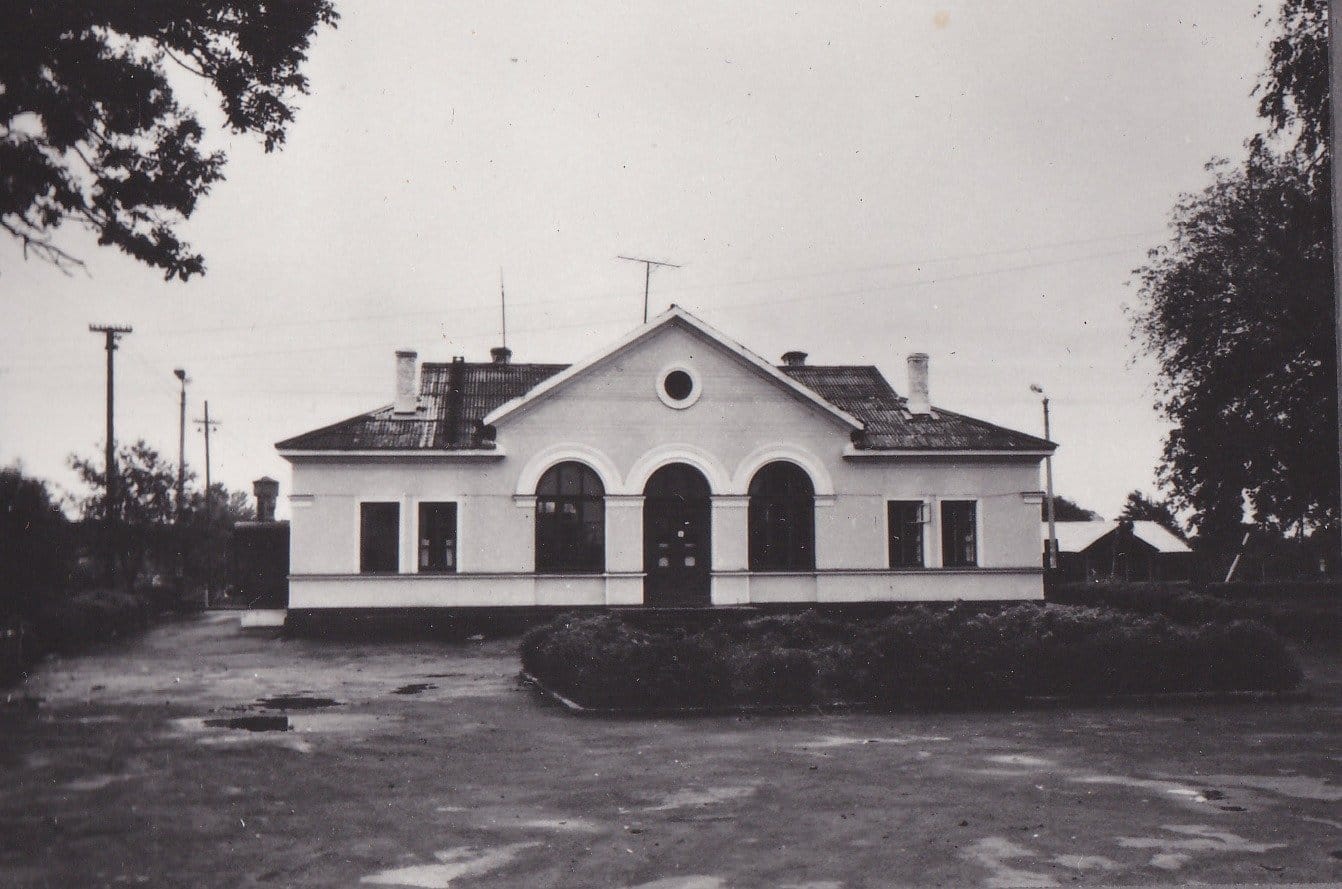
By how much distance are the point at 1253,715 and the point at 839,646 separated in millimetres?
4895

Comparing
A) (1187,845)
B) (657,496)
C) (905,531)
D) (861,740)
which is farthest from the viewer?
(905,531)

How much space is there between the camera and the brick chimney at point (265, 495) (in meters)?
36.2

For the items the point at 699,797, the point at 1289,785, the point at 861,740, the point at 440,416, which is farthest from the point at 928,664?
the point at 440,416

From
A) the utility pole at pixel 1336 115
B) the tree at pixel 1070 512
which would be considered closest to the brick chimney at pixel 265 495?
the utility pole at pixel 1336 115

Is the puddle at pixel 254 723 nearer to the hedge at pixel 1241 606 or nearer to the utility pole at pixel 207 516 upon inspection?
the hedge at pixel 1241 606

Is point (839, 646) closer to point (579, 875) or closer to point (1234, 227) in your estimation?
point (579, 875)

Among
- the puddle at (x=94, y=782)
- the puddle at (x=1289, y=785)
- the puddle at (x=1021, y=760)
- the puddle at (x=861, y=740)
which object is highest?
the puddle at (x=94, y=782)

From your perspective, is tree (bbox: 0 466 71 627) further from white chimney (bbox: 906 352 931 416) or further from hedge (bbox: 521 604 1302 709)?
white chimney (bbox: 906 352 931 416)

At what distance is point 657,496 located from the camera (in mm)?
25859

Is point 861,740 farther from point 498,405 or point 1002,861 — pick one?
point 498,405

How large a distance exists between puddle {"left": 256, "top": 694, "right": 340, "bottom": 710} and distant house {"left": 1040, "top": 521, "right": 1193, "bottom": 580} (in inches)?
1832

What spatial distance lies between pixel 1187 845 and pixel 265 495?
111 ft

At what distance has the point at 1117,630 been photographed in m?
14.4

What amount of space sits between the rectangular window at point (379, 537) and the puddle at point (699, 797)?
681 inches
